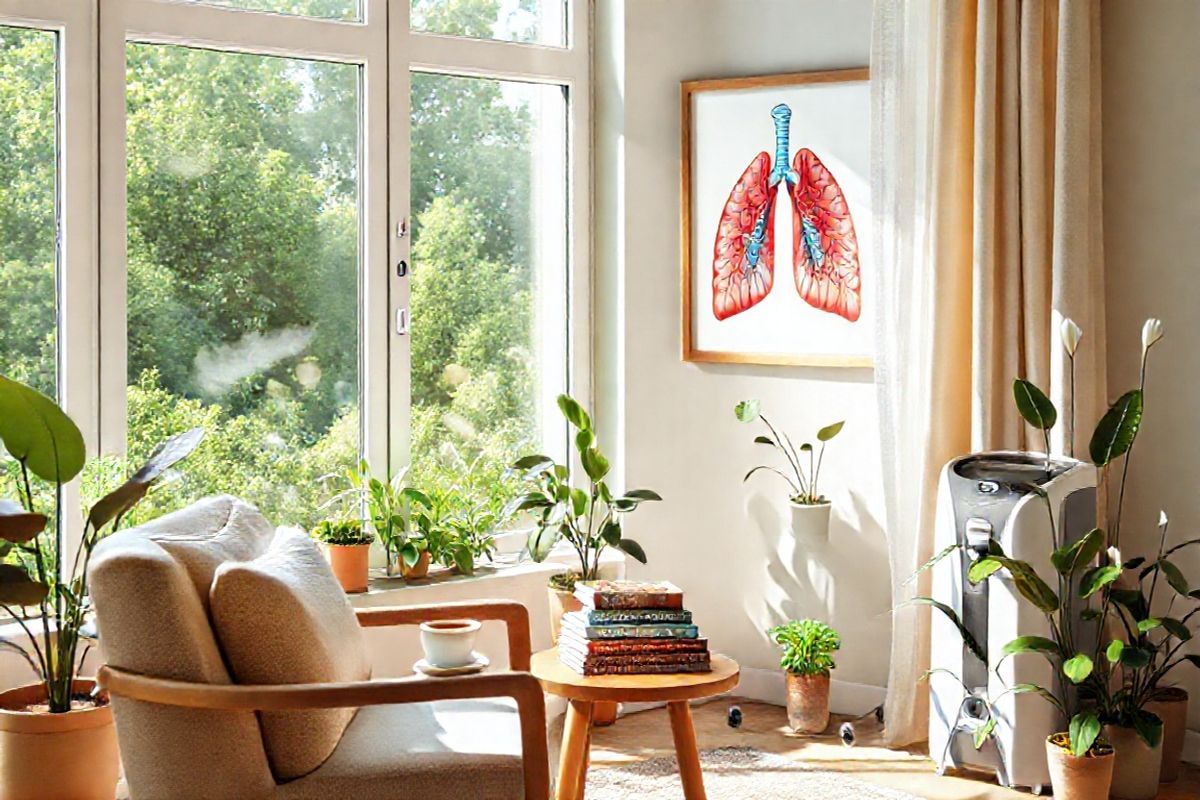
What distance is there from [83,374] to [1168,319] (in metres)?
3.03

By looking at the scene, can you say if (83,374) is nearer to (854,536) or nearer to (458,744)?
(458,744)

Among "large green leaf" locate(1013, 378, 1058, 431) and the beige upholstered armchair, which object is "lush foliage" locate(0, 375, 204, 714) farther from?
"large green leaf" locate(1013, 378, 1058, 431)

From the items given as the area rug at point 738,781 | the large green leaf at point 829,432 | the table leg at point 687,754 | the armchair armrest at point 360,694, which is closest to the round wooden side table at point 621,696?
the table leg at point 687,754

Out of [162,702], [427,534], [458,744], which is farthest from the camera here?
[427,534]

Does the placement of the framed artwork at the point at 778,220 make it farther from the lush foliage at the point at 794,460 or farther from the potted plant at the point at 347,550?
the potted plant at the point at 347,550

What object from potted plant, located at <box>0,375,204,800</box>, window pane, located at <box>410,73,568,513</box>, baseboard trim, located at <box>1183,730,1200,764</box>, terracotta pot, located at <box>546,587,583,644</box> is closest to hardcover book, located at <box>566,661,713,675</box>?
potted plant, located at <box>0,375,204,800</box>

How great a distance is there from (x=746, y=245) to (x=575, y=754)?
6.69ft

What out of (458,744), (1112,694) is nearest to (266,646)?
(458,744)

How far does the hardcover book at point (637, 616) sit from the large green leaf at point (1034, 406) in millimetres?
1141

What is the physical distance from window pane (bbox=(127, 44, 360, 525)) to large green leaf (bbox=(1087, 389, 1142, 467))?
2.21 meters

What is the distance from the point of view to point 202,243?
13.6 feet

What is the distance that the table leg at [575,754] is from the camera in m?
3.16

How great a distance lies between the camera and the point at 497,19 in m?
4.71

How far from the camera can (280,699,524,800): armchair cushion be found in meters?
2.52
